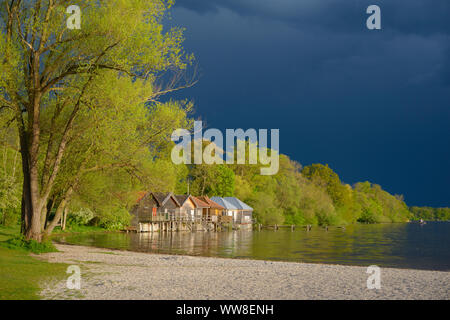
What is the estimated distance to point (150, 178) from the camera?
74.3ft

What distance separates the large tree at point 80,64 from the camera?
1991 centimetres

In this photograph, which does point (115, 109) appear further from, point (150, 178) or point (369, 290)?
point (369, 290)

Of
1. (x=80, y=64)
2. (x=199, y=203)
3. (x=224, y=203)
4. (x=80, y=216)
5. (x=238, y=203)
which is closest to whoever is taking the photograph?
(x=80, y=64)

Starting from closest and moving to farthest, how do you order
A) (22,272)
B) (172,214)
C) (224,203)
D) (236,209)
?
(22,272) < (172,214) < (224,203) < (236,209)

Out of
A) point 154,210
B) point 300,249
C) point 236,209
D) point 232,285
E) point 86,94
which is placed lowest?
point 300,249

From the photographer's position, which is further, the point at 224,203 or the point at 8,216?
the point at 224,203

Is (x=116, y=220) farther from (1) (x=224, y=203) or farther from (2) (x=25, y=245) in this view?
(2) (x=25, y=245)

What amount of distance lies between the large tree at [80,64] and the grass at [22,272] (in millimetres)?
1437

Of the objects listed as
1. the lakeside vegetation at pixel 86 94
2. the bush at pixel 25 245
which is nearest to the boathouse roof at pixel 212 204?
the lakeside vegetation at pixel 86 94

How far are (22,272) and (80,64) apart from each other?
9946mm

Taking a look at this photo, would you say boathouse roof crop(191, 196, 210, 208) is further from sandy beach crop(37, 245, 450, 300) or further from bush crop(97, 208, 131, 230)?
sandy beach crop(37, 245, 450, 300)

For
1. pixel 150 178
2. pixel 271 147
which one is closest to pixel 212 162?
pixel 271 147

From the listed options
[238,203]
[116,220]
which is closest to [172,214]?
[116,220]

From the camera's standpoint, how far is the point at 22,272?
48.2 ft
